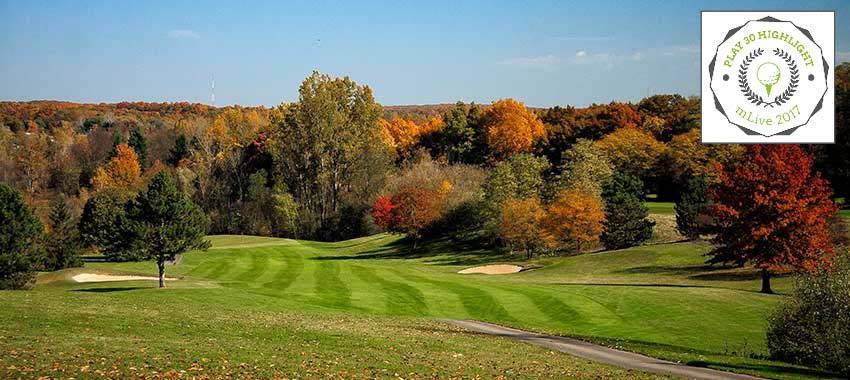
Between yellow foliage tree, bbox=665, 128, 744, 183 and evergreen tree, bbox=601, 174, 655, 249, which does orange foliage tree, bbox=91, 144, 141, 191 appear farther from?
yellow foliage tree, bbox=665, 128, 744, 183

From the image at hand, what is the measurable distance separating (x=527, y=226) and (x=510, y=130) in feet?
139

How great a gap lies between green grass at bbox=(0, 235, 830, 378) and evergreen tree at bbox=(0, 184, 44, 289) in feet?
10.7

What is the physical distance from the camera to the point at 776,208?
4025 centimetres

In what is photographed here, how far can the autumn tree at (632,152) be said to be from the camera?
92250mm

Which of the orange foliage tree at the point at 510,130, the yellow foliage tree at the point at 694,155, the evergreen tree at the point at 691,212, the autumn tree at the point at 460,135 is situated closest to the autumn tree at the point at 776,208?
the evergreen tree at the point at 691,212

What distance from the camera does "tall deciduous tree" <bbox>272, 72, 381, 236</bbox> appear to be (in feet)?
316

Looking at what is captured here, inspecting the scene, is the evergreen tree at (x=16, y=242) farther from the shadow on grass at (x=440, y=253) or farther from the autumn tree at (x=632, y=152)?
the autumn tree at (x=632, y=152)

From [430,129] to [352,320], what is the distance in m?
96.0

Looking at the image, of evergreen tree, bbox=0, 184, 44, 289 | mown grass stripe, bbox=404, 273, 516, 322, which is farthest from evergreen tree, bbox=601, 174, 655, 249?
evergreen tree, bbox=0, 184, 44, 289

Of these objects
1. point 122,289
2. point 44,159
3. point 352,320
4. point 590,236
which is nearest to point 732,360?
point 352,320

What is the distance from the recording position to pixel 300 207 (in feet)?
340

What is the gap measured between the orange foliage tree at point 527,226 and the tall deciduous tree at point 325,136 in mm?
34577

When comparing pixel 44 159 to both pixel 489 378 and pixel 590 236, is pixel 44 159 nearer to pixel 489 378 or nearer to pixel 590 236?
pixel 590 236

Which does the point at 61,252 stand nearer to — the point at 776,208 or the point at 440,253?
the point at 440,253
